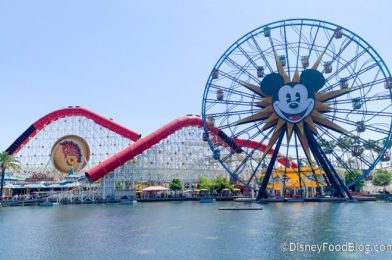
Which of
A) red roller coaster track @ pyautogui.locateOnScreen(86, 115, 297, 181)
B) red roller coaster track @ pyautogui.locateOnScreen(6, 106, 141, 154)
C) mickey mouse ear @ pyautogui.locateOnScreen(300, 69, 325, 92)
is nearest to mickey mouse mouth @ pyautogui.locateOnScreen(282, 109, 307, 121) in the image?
mickey mouse ear @ pyautogui.locateOnScreen(300, 69, 325, 92)

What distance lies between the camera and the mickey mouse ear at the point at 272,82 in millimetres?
57375

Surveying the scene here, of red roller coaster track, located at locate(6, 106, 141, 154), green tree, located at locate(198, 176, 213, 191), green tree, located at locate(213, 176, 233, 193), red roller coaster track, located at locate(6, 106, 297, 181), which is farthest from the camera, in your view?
red roller coaster track, located at locate(6, 106, 141, 154)

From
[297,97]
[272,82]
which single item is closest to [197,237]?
[272,82]

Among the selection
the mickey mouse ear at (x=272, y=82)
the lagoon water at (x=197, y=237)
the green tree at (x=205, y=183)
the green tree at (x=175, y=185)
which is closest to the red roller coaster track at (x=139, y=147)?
the green tree at (x=175, y=185)

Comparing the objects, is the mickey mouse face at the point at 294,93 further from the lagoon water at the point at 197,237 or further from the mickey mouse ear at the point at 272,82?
the lagoon water at the point at 197,237

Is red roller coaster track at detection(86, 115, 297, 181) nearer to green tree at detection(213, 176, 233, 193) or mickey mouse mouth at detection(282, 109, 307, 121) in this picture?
green tree at detection(213, 176, 233, 193)

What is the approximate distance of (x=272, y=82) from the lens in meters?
57.4

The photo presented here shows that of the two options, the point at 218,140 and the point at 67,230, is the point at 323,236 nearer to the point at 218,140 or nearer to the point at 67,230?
the point at 67,230

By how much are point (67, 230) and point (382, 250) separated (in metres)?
26.2

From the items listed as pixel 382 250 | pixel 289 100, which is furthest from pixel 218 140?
pixel 382 250

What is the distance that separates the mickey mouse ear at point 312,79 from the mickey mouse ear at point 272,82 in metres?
3.08

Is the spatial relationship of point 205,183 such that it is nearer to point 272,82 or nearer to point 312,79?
point 272,82

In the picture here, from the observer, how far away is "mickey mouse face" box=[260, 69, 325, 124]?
184ft

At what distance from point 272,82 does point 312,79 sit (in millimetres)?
5537
